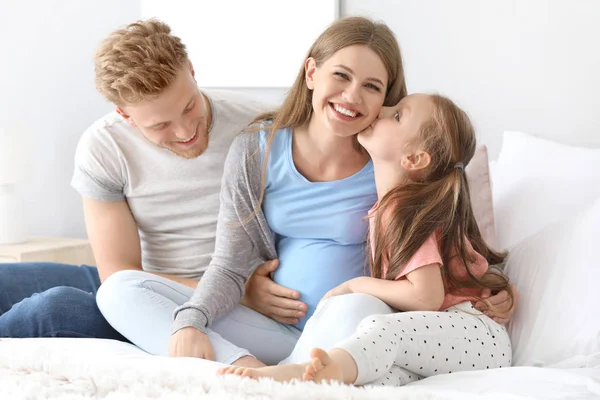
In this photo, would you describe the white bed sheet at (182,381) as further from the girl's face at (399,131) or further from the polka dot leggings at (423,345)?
the girl's face at (399,131)

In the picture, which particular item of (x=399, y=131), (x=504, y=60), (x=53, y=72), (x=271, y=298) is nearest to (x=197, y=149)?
(x=271, y=298)

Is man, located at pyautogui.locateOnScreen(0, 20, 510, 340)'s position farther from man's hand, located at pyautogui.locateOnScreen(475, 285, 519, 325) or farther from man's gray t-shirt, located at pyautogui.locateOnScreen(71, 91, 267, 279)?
man's hand, located at pyautogui.locateOnScreen(475, 285, 519, 325)

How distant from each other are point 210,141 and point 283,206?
1.03ft

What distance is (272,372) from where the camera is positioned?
1126 millimetres

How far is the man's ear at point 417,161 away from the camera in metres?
1.52

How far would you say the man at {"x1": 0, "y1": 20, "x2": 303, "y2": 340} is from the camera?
1.64 m

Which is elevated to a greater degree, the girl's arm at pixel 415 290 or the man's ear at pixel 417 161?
the man's ear at pixel 417 161

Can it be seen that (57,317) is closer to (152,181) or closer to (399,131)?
(152,181)

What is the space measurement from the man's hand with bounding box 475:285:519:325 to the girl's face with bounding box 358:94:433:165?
316 mm

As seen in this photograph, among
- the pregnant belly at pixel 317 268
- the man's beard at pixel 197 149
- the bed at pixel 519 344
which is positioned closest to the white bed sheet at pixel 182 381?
the bed at pixel 519 344

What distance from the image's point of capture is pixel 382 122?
1.53m

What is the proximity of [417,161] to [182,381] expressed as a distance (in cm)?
70

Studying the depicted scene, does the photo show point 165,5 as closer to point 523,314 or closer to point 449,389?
point 523,314

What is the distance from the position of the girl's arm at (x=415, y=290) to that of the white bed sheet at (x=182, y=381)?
0.57ft
